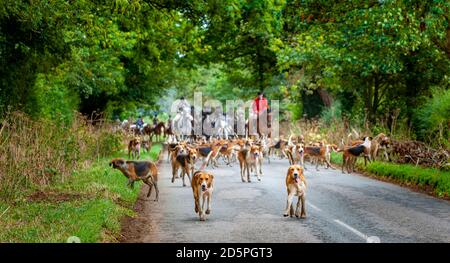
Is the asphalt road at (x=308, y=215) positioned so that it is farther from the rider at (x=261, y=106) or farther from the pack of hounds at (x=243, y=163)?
the rider at (x=261, y=106)

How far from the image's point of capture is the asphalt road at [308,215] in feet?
38.1

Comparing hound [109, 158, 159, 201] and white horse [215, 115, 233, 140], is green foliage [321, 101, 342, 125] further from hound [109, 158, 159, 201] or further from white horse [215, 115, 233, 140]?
hound [109, 158, 159, 201]

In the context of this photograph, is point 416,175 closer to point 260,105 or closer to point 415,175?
point 415,175

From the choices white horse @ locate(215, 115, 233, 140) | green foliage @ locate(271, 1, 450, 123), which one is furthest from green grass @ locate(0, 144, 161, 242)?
white horse @ locate(215, 115, 233, 140)

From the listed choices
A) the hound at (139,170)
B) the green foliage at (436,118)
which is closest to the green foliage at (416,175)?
the green foliage at (436,118)

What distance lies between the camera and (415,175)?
66.6 feet

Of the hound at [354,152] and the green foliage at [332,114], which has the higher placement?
the green foliage at [332,114]

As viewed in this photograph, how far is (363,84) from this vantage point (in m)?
32.4

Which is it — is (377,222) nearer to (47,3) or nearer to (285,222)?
(285,222)

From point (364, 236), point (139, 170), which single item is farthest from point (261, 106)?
point (364, 236)

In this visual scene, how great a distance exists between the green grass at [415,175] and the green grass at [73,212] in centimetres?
764

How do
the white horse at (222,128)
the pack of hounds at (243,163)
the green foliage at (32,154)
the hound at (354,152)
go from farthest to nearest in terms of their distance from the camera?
the white horse at (222,128), the hound at (354,152), the green foliage at (32,154), the pack of hounds at (243,163)

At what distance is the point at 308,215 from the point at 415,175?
289 inches
